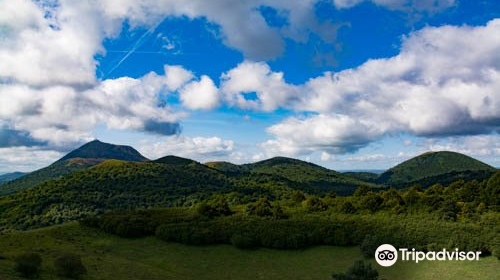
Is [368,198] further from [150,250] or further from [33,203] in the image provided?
[33,203]

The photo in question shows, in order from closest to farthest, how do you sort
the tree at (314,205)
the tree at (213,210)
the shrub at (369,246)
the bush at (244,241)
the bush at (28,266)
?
1. the bush at (28,266)
2. the shrub at (369,246)
3. the bush at (244,241)
4. the tree at (213,210)
5. the tree at (314,205)

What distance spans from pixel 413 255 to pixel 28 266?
36.0 m

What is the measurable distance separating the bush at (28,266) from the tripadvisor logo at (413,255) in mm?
31321

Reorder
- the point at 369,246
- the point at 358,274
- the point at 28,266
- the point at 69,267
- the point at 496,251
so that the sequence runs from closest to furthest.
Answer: the point at 28,266 → the point at 69,267 → the point at 358,274 → the point at 496,251 → the point at 369,246

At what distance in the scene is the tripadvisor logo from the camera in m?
39.4

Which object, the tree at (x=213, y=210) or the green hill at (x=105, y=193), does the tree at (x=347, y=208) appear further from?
the green hill at (x=105, y=193)

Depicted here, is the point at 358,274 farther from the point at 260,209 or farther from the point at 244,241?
the point at 260,209

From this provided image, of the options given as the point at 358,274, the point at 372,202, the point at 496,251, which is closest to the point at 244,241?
the point at 358,274

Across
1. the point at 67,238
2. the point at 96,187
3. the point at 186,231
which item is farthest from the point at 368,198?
the point at 96,187

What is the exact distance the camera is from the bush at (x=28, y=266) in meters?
26.2

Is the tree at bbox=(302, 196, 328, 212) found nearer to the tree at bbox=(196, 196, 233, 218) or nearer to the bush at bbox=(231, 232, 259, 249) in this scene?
the tree at bbox=(196, 196, 233, 218)

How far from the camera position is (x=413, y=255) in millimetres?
40812

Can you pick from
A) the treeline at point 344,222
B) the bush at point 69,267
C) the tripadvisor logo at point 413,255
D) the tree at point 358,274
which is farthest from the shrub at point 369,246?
the bush at point 69,267

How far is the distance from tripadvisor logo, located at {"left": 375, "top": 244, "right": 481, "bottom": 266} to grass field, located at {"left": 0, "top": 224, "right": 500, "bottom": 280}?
855 millimetres
